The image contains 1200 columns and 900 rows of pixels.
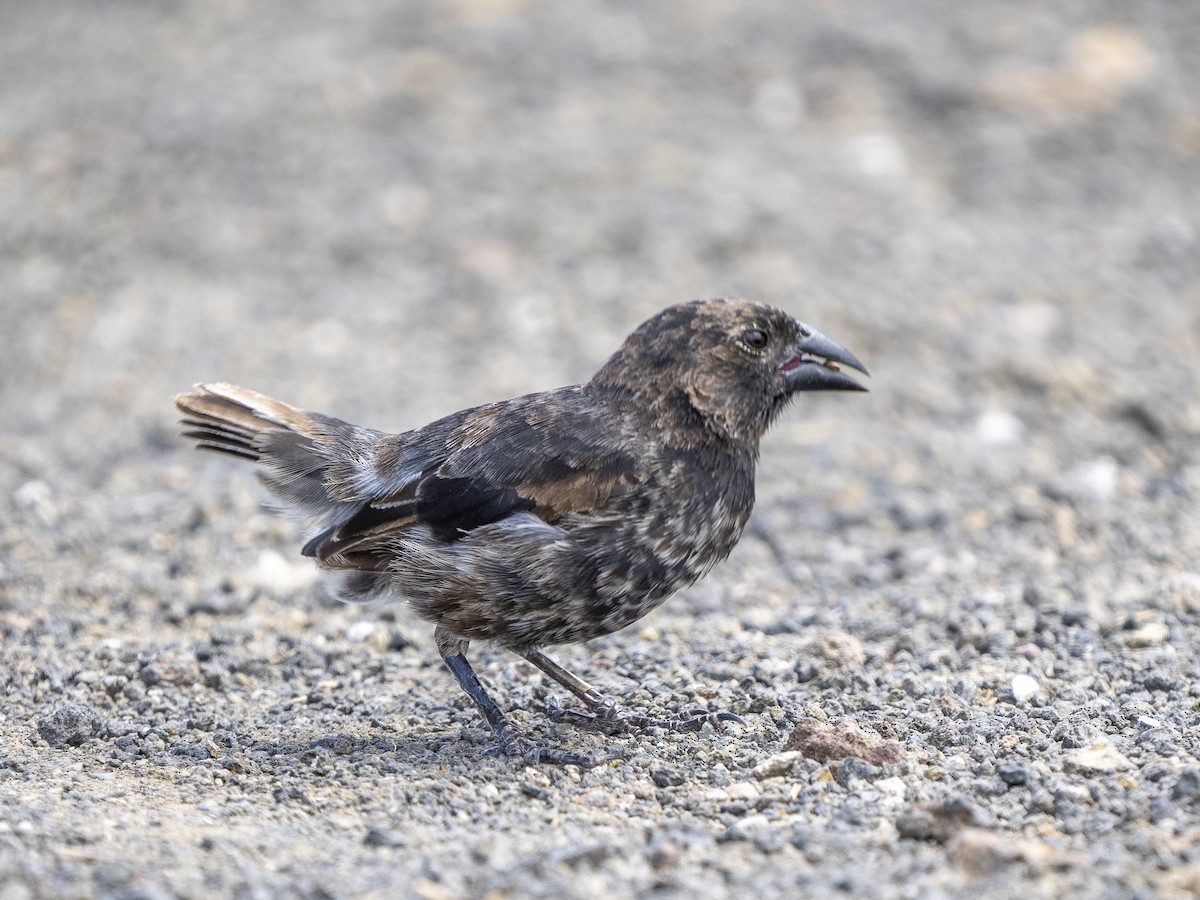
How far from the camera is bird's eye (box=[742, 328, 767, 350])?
459 centimetres

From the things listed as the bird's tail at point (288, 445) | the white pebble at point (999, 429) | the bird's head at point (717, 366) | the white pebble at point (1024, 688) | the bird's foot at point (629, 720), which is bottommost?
the bird's foot at point (629, 720)

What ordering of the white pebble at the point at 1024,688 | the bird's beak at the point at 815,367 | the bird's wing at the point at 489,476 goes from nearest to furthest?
1. the bird's wing at the point at 489,476
2. the white pebble at the point at 1024,688
3. the bird's beak at the point at 815,367

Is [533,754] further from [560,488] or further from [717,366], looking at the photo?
[717,366]

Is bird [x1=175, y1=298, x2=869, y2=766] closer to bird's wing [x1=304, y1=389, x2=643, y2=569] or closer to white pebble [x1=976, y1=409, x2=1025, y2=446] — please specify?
bird's wing [x1=304, y1=389, x2=643, y2=569]

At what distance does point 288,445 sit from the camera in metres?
4.79

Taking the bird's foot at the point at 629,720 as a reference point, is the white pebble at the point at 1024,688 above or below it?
above

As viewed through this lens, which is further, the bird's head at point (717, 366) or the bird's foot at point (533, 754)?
the bird's head at point (717, 366)

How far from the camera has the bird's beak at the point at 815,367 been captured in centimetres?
471

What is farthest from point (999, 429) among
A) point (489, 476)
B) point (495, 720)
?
point (495, 720)

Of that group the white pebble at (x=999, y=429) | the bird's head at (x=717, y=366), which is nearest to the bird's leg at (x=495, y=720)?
the bird's head at (x=717, y=366)

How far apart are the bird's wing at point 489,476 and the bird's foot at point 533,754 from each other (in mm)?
618

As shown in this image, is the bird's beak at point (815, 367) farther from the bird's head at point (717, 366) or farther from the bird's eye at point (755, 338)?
the bird's eye at point (755, 338)

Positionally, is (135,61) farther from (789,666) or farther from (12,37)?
(789,666)

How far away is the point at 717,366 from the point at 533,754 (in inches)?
50.8
